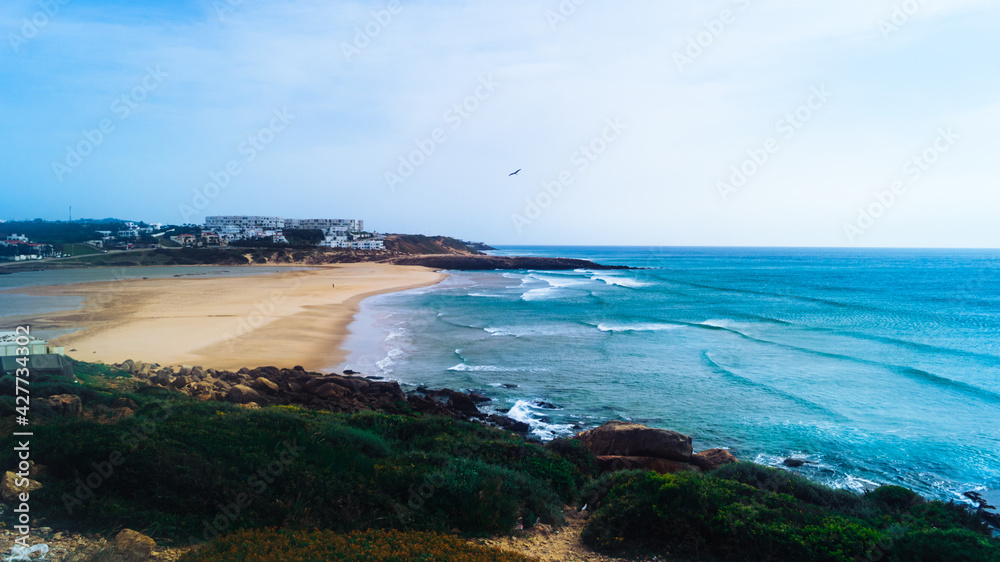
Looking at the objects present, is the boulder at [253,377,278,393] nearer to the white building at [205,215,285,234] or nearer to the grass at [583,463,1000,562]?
the grass at [583,463,1000,562]

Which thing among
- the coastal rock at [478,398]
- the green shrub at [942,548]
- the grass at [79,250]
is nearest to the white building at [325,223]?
the grass at [79,250]

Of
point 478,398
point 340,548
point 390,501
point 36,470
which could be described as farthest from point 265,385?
point 340,548

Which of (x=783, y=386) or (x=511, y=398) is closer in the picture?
(x=511, y=398)

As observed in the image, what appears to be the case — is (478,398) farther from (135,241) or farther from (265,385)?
(135,241)

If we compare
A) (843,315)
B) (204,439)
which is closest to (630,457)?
(204,439)

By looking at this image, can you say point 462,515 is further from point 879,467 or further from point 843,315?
point 843,315

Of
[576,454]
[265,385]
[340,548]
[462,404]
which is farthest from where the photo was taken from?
[462,404]

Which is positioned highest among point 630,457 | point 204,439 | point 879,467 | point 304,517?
point 204,439
